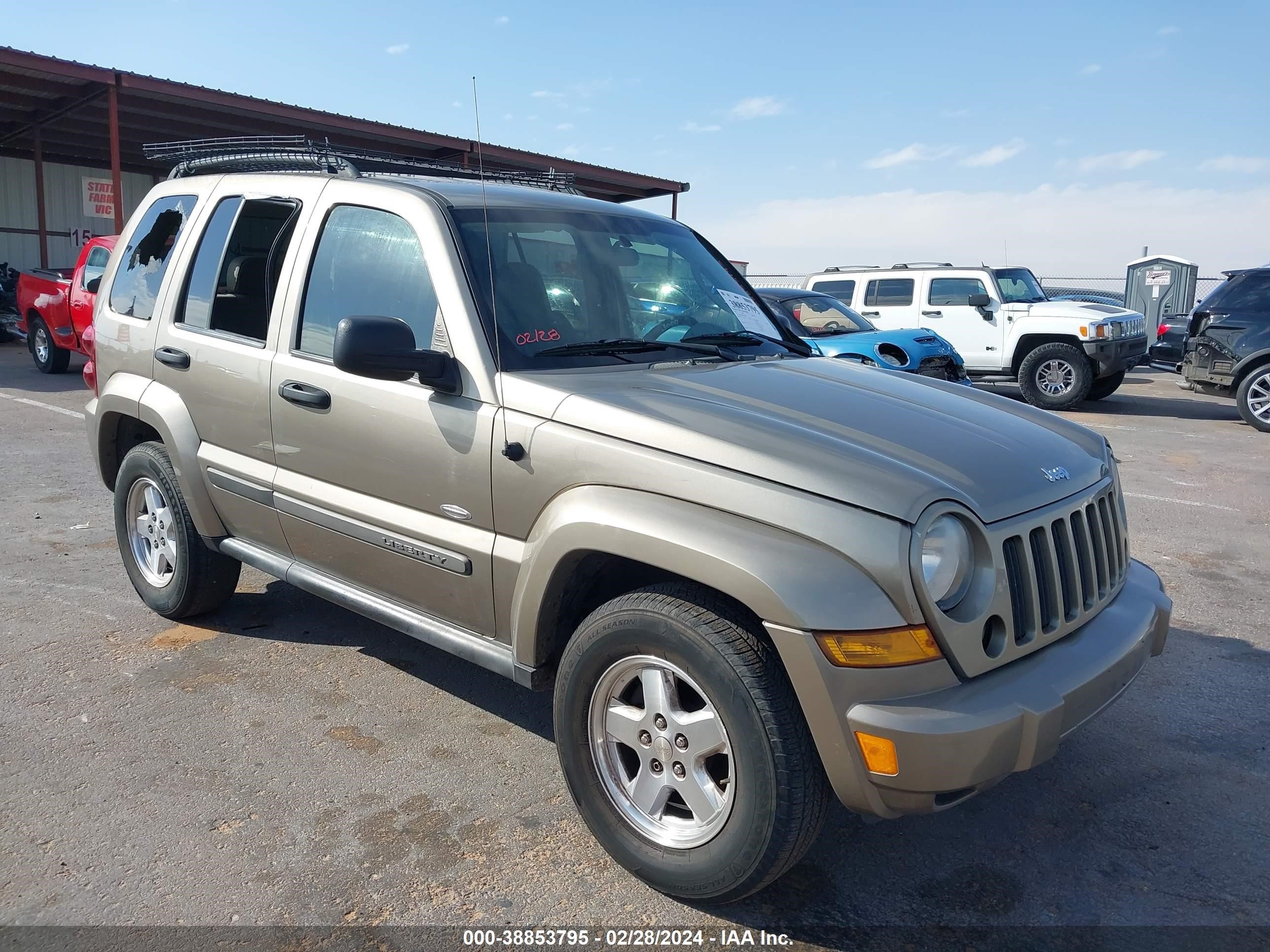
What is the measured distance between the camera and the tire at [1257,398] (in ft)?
36.9

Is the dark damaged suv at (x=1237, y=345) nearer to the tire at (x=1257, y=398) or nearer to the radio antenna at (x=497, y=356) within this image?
the tire at (x=1257, y=398)

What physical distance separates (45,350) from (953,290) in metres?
13.0

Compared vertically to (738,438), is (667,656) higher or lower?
lower

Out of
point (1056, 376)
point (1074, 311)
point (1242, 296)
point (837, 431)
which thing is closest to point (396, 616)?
point (837, 431)

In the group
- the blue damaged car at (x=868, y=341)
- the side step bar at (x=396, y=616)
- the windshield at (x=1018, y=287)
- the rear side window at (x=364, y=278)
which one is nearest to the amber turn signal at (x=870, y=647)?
the side step bar at (x=396, y=616)

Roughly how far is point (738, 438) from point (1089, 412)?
39.9ft

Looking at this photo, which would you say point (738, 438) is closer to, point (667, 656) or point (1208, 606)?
point (667, 656)

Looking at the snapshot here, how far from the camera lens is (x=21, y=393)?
1203 cm

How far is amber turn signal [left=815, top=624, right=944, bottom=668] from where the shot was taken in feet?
7.39

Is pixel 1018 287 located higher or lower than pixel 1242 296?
higher

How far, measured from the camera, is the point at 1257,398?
37.3 feet

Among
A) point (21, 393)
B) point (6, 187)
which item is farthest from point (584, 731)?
point (6, 187)

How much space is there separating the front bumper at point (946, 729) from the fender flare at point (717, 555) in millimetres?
151

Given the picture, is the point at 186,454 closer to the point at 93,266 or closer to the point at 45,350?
the point at 93,266
